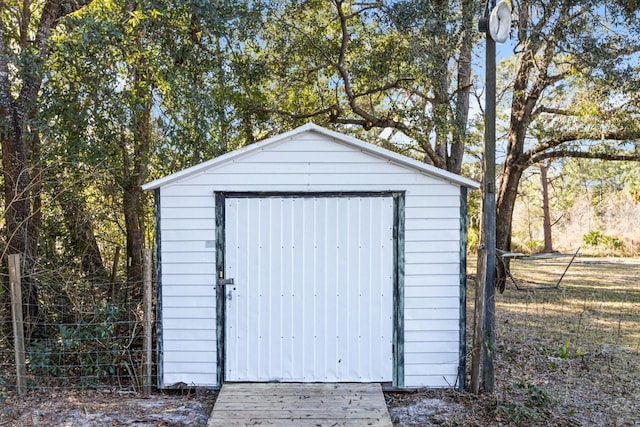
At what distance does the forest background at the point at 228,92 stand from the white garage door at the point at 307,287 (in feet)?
5.27

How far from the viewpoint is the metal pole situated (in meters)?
4.33

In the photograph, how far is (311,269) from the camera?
454 cm

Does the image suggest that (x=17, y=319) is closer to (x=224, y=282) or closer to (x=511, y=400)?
(x=224, y=282)

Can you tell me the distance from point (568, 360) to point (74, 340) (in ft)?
18.1

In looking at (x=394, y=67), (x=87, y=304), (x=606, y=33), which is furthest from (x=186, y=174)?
(x=606, y=33)

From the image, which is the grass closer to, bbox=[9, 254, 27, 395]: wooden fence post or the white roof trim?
the white roof trim

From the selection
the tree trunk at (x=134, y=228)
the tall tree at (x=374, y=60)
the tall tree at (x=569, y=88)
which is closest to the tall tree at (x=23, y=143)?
the tree trunk at (x=134, y=228)

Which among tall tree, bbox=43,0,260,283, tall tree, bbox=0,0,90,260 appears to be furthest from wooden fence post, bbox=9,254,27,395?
tall tree, bbox=43,0,260,283

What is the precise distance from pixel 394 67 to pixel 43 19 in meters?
5.55

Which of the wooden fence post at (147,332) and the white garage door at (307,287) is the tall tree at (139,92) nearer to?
the wooden fence post at (147,332)

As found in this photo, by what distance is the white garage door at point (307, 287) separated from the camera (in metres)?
4.51

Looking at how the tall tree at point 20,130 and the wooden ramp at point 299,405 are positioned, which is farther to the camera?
the tall tree at point 20,130

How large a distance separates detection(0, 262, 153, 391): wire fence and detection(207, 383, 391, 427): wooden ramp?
114 cm

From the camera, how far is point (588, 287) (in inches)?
470
